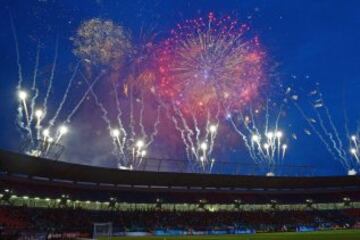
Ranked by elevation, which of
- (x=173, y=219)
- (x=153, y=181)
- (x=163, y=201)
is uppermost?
(x=153, y=181)

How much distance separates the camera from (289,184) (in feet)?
287

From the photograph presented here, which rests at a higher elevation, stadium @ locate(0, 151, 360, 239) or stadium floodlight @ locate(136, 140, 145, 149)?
stadium floodlight @ locate(136, 140, 145, 149)

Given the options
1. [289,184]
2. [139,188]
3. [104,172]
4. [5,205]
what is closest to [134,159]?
[104,172]

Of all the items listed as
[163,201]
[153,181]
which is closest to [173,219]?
[163,201]

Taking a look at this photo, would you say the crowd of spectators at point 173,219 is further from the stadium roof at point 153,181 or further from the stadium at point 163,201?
the stadium roof at point 153,181

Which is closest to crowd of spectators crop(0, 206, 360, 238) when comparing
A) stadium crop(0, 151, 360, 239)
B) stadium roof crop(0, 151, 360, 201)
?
stadium crop(0, 151, 360, 239)

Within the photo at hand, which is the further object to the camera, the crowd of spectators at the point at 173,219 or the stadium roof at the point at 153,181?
the crowd of spectators at the point at 173,219

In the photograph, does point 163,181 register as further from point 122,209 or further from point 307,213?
point 307,213

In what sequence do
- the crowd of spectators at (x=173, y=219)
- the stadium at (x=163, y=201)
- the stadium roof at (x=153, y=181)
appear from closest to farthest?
the stadium roof at (x=153, y=181) → the crowd of spectators at (x=173, y=219) → the stadium at (x=163, y=201)

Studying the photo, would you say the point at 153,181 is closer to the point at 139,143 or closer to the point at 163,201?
the point at 163,201

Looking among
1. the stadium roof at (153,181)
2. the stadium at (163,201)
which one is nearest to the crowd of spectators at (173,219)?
the stadium at (163,201)

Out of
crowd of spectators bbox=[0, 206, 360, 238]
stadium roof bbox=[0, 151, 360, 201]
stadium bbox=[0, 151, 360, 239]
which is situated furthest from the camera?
stadium bbox=[0, 151, 360, 239]

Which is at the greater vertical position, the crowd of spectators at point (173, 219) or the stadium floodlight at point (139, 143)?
the stadium floodlight at point (139, 143)

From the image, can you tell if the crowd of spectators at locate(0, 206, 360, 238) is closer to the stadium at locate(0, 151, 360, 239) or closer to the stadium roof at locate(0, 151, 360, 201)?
the stadium at locate(0, 151, 360, 239)
